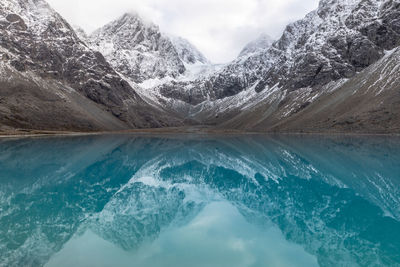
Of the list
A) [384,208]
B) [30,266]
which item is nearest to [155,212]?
[30,266]

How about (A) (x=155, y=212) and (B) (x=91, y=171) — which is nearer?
(A) (x=155, y=212)

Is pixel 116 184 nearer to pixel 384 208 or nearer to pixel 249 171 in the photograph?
pixel 249 171

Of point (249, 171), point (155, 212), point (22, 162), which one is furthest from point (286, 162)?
point (22, 162)

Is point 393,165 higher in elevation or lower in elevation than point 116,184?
higher

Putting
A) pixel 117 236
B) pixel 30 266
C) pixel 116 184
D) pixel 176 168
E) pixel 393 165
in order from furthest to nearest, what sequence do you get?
pixel 176 168, pixel 393 165, pixel 116 184, pixel 117 236, pixel 30 266

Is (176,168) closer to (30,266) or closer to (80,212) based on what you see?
(80,212)

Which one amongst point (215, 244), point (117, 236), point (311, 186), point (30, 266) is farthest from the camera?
point (311, 186)
